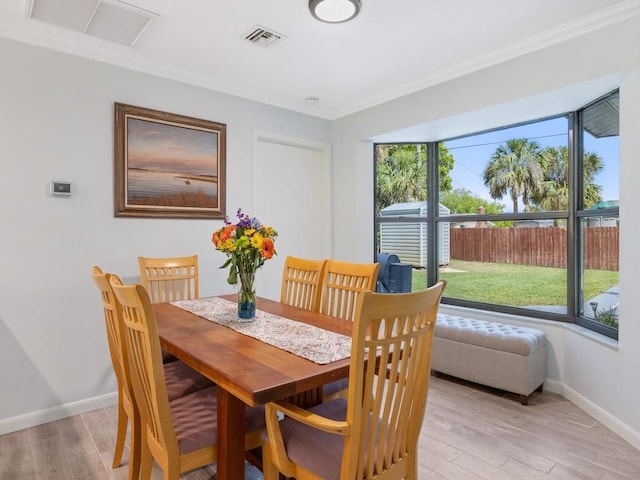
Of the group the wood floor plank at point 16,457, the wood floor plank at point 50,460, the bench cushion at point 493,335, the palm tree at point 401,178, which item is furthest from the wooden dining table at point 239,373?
the palm tree at point 401,178

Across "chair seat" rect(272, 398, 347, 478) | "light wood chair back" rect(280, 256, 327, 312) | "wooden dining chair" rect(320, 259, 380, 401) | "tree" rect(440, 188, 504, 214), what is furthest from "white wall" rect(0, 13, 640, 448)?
"chair seat" rect(272, 398, 347, 478)

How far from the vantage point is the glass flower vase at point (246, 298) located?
2.04 meters

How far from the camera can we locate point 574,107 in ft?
9.66

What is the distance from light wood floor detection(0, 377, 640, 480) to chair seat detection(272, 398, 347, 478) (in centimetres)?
90

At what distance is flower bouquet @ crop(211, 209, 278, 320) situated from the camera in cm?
196

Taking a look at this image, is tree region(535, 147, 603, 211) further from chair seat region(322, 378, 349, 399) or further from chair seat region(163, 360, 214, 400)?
chair seat region(163, 360, 214, 400)

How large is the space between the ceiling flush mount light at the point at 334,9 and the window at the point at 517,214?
74.7 inches

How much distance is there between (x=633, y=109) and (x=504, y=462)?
2171 mm

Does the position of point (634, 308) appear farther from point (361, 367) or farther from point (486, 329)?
point (361, 367)

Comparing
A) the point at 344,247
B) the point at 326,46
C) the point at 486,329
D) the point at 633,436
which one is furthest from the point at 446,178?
the point at 633,436

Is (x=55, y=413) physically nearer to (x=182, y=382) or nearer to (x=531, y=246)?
(x=182, y=382)

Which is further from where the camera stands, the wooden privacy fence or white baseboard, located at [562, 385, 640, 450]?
the wooden privacy fence

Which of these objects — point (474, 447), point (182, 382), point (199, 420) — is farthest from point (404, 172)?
point (199, 420)

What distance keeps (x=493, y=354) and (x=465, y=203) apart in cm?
151
